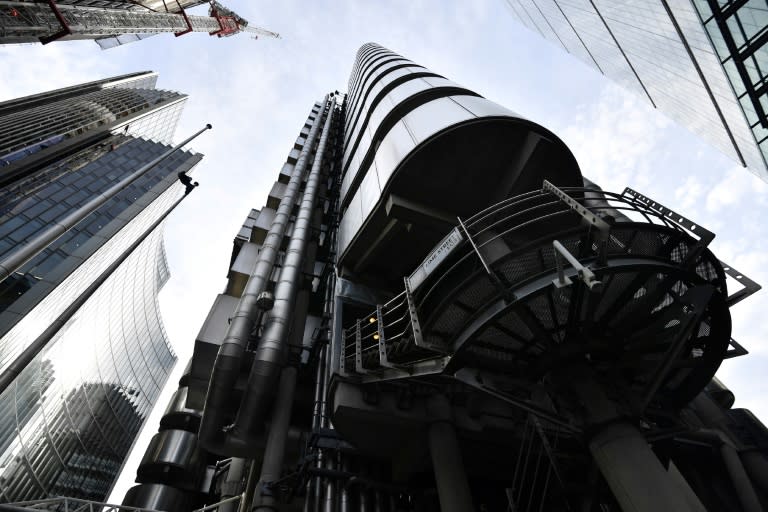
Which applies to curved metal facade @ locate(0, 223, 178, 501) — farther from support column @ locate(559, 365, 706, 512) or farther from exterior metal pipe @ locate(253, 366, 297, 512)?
support column @ locate(559, 365, 706, 512)

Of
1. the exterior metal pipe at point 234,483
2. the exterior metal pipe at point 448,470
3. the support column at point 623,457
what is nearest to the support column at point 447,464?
the exterior metal pipe at point 448,470

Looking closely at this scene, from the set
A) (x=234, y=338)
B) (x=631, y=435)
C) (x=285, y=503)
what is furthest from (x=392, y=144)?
(x=285, y=503)

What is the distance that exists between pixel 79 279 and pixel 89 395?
83.9 feet

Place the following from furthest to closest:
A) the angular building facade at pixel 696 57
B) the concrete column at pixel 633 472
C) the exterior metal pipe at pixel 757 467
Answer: the angular building facade at pixel 696 57 < the exterior metal pipe at pixel 757 467 < the concrete column at pixel 633 472

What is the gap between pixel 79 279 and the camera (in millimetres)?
52188

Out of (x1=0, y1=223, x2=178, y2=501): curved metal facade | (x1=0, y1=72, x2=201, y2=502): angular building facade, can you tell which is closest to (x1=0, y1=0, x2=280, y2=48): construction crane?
(x1=0, y1=72, x2=201, y2=502): angular building facade

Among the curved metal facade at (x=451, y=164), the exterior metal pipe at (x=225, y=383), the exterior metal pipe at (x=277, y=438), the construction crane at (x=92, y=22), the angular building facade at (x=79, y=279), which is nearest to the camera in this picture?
Answer: the exterior metal pipe at (x=277, y=438)

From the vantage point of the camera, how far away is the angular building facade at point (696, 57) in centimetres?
1600

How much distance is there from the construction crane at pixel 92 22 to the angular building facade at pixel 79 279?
38.0 ft

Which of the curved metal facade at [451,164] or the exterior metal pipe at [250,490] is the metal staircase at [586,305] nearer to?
the curved metal facade at [451,164]

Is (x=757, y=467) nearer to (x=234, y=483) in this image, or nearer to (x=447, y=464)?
(x=447, y=464)

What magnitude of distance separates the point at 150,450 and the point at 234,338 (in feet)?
48.7

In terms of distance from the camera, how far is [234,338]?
11.0m

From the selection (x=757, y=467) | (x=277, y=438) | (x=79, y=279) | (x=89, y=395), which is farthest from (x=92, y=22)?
(x=89, y=395)
